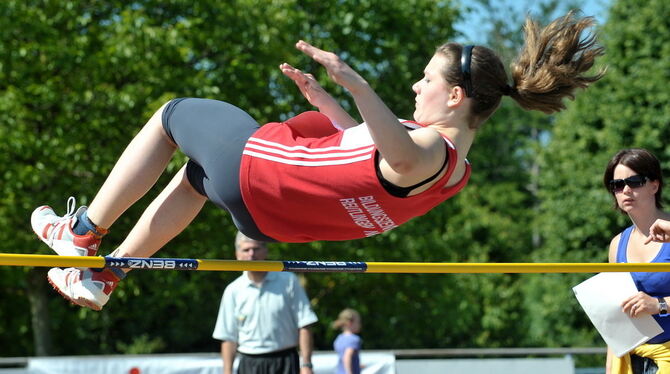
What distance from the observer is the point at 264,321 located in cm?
669

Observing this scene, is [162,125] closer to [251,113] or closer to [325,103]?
[325,103]

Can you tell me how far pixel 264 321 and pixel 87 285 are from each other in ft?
10.2

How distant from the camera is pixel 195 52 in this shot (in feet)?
43.2

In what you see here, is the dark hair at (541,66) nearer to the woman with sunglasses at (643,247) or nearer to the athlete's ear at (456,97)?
the athlete's ear at (456,97)

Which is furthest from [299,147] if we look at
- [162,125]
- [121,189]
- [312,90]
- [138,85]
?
[138,85]

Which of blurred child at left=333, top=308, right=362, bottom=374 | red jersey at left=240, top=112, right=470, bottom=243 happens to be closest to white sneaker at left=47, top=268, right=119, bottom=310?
red jersey at left=240, top=112, right=470, bottom=243

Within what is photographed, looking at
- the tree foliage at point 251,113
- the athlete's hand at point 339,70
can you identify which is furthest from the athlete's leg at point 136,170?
the tree foliage at point 251,113

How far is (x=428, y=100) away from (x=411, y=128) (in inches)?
8.6

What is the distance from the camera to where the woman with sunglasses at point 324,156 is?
3.29m

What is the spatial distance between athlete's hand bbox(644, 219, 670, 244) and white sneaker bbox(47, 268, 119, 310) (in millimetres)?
2274

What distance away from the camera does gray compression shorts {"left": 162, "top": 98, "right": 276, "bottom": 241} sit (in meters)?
3.41

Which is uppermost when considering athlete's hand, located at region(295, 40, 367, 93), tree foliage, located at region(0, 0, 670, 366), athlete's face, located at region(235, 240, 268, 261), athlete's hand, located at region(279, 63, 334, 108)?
tree foliage, located at region(0, 0, 670, 366)

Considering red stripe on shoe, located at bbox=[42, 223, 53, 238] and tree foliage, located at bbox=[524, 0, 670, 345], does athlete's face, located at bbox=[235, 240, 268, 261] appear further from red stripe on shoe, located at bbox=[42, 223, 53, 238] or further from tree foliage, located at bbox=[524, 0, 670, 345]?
tree foliage, located at bbox=[524, 0, 670, 345]

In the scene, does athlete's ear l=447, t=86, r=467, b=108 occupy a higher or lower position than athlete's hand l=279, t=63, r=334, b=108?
lower
